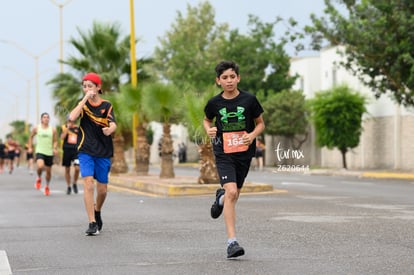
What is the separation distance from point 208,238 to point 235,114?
2070mm

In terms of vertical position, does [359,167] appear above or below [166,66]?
below

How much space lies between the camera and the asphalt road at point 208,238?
8258 millimetres

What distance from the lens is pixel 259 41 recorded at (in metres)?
56.3

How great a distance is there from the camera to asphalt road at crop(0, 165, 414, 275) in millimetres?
8258

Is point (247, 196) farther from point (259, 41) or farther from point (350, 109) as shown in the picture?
point (259, 41)

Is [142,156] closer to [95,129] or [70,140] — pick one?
[70,140]

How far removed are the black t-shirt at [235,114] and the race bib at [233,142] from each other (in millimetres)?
38

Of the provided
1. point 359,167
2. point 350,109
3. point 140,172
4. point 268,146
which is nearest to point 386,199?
point 140,172

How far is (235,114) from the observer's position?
9.10 meters

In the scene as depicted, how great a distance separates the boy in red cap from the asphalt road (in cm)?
49

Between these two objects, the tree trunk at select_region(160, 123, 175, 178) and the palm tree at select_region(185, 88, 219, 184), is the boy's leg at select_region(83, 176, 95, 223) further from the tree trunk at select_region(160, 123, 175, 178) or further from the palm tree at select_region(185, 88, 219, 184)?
the tree trunk at select_region(160, 123, 175, 178)

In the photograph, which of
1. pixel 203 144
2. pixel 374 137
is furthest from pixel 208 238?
pixel 374 137

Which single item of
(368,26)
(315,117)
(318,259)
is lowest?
(318,259)

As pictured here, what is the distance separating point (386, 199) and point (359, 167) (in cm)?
2672
